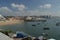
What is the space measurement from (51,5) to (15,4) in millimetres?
807

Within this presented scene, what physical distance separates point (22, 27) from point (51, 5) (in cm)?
81

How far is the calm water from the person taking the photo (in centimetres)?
280

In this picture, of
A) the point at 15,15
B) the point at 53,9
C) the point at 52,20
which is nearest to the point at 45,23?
the point at 52,20

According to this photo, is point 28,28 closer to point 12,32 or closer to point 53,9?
point 12,32

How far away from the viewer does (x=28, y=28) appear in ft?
9.41

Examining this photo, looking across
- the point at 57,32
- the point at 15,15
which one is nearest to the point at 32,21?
the point at 15,15

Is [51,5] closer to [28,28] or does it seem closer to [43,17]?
[43,17]

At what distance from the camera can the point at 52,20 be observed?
9.27ft

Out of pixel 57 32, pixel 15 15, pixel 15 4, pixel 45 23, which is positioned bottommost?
pixel 57 32

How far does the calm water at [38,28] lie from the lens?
2797mm

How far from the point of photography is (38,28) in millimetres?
2836

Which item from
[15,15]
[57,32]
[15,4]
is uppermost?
[15,4]

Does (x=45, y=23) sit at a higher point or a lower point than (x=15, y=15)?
lower

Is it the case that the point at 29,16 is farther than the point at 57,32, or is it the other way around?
the point at 29,16
